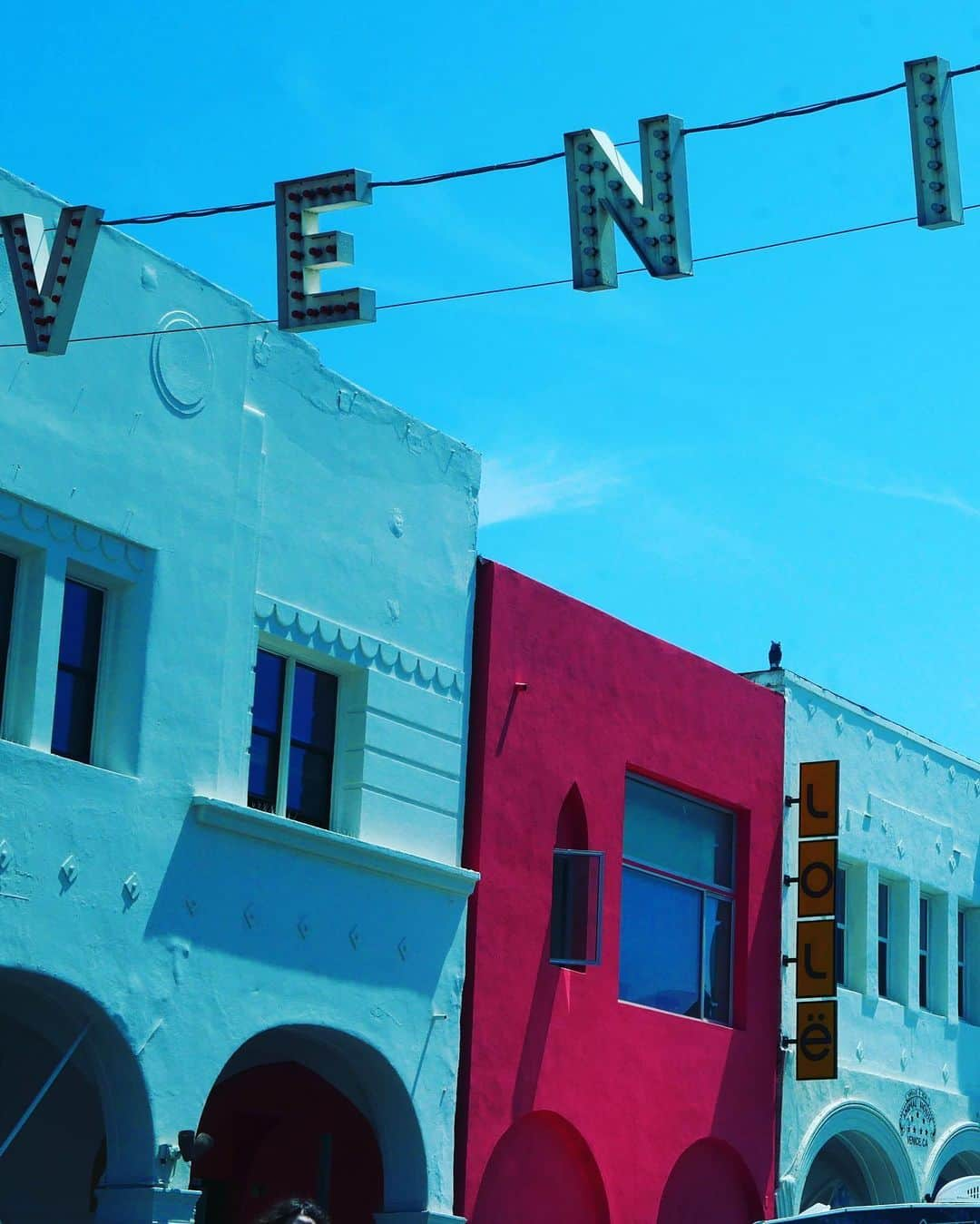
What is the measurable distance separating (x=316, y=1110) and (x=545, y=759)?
3631 millimetres

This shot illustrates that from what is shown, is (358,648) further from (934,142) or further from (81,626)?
(934,142)

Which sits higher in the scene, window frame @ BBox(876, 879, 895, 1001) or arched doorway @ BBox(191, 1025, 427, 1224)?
window frame @ BBox(876, 879, 895, 1001)

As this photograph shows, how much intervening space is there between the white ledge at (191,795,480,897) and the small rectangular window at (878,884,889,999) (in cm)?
749

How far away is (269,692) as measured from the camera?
1689cm

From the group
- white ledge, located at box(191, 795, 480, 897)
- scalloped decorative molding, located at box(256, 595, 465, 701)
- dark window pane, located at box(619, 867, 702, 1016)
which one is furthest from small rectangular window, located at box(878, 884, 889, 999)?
scalloped decorative molding, located at box(256, 595, 465, 701)

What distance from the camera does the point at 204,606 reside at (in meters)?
16.0

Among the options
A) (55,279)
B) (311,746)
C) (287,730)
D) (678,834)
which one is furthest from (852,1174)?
(55,279)

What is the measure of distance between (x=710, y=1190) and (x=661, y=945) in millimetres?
2449

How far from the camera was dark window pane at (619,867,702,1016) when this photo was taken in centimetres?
2002

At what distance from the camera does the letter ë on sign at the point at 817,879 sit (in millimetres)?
21859

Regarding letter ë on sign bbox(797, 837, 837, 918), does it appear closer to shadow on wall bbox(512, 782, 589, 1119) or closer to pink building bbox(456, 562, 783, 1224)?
pink building bbox(456, 562, 783, 1224)

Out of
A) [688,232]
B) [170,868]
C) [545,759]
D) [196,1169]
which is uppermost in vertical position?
[688,232]

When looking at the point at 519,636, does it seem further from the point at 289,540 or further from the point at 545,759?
the point at 289,540

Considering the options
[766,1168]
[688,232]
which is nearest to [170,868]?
[688,232]
